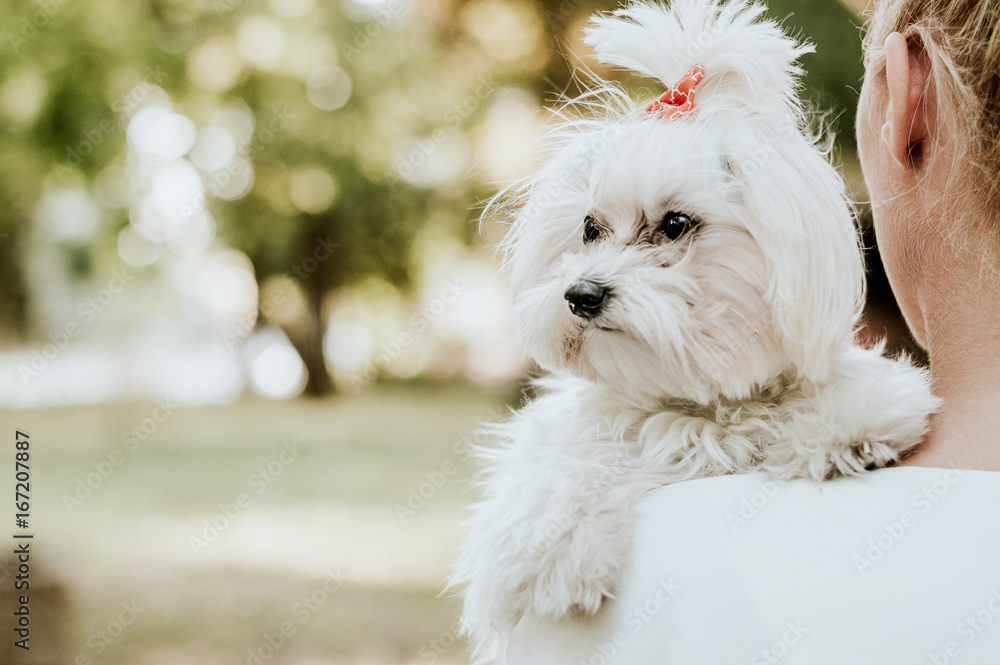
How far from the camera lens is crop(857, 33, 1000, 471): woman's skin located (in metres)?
1.22

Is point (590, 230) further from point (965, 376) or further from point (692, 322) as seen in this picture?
point (965, 376)

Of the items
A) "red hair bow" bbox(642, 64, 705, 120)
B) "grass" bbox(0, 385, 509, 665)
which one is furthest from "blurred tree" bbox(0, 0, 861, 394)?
"grass" bbox(0, 385, 509, 665)

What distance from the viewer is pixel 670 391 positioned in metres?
1.48

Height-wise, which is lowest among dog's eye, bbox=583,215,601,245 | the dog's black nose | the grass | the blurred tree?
the grass

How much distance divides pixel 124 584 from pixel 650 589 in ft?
22.0

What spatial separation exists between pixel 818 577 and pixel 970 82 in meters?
0.75

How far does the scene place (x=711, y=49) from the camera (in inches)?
60.4

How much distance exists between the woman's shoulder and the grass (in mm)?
2285

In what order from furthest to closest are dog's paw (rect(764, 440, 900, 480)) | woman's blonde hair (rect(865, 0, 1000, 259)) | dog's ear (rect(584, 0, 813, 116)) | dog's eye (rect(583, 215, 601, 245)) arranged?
dog's eye (rect(583, 215, 601, 245)), dog's ear (rect(584, 0, 813, 116)), dog's paw (rect(764, 440, 900, 480)), woman's blonde hair (rect(865, 0, 1000, 259))

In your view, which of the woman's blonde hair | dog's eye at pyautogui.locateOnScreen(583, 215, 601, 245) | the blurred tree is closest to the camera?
the woman's blonde hair

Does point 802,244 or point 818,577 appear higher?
point 802,244

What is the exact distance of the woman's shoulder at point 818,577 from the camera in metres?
1.01

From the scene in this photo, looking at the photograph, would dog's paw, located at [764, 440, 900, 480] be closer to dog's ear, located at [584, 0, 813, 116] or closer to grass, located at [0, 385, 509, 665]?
dog's ear, located at [584, 0, 813, 116]

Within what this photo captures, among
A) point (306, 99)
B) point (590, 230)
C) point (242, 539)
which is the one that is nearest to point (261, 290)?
point (306, 99)
